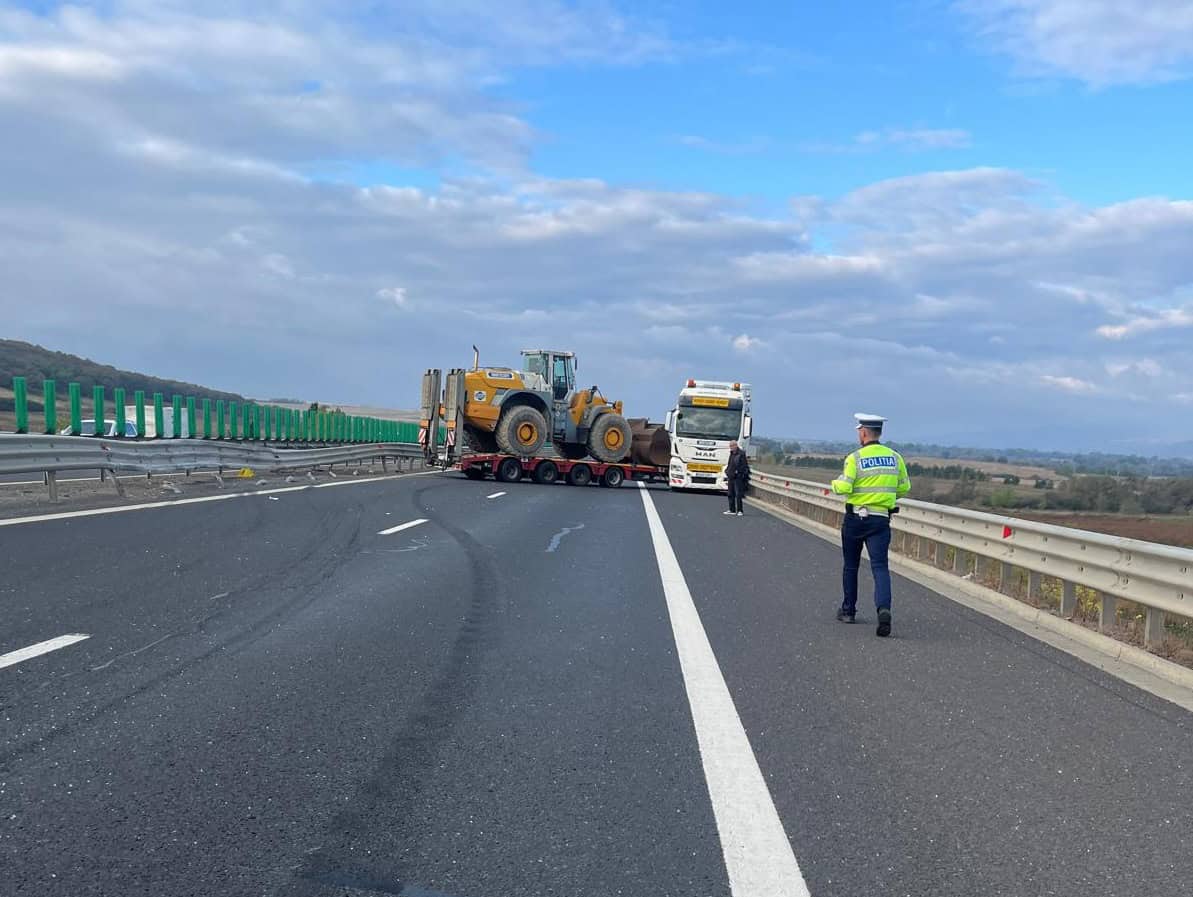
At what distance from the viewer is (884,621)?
30.2ft

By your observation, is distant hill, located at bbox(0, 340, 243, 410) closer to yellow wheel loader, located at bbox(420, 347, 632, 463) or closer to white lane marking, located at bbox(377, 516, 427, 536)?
yellow wheel loader, located at bbox(420, 347, 632, 463)

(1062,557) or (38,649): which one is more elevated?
(1062,557)

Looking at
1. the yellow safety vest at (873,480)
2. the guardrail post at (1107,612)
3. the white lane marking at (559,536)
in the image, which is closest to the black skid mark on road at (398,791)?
the yellow safety vest at (873,480)

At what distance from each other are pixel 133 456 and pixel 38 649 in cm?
1463

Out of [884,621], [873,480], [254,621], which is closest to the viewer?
[254,621]

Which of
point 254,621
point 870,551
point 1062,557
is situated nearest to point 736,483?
point 1062,557

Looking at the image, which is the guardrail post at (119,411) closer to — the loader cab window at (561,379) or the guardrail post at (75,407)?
the guardrail post at (75,407)

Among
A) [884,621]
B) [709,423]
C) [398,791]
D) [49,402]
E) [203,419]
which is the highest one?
[709,423]

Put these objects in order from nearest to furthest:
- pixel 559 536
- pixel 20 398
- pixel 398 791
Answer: pixel 398 791 < pixel 559 536 < pixel 20 398

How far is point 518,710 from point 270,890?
2.56 meters

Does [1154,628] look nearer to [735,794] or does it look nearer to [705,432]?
[735,794]

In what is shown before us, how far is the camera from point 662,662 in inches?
303

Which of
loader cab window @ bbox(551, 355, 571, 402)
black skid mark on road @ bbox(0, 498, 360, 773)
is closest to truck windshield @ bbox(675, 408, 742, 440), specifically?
loader cab window @ bbox(551, 355, 571, 402)

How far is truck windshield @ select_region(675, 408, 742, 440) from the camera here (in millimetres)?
35594
